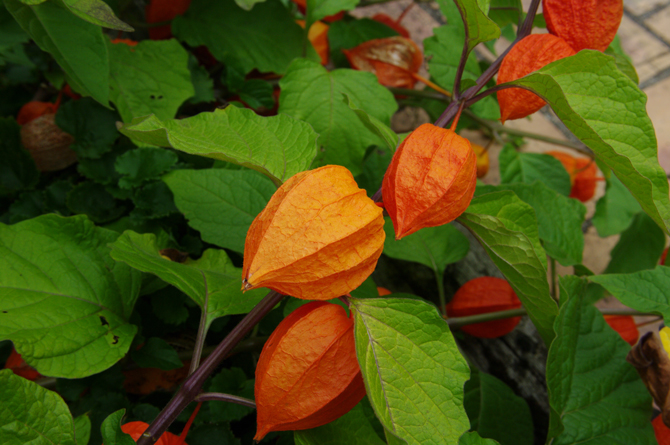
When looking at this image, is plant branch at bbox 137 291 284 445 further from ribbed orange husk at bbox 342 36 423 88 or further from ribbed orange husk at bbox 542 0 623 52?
ribbed orange husk at bbox 342 36 423 88

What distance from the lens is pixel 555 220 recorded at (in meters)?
0.79

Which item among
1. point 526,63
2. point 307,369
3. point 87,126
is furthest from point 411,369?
point 87,126

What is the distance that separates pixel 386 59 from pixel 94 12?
0.64m

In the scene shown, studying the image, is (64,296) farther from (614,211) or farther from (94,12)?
(614,211)

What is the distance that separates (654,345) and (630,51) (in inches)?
45.9

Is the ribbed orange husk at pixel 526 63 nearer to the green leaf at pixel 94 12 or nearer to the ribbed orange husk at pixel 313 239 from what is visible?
the ribbed orange husk at pixel 313 239

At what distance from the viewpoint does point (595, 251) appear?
1212 mm

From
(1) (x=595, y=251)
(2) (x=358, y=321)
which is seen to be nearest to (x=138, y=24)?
(2) (x=358, y=321)

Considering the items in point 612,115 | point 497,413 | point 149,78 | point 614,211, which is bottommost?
point 497,413

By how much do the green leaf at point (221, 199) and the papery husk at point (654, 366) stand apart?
522 mm

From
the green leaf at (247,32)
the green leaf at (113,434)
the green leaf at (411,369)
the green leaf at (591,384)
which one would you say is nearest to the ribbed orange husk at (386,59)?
the green leaf at (247,32)

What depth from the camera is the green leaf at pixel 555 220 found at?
2.55 feet

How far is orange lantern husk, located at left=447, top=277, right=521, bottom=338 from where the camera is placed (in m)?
0.79

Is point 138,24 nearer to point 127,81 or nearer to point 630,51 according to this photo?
point 127,81
